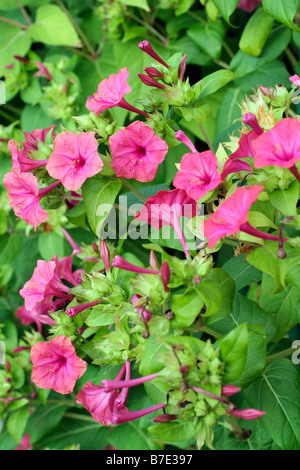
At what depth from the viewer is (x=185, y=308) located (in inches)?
26.7

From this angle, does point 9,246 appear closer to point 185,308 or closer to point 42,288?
point 42,288

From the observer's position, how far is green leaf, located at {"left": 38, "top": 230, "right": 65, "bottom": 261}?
138 cm

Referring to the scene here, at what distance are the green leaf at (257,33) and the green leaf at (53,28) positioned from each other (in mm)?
477

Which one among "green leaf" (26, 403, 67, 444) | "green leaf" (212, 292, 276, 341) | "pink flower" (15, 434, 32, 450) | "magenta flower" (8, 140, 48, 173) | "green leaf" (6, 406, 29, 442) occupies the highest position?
"magenta flower" (8, 140, 48, 173)

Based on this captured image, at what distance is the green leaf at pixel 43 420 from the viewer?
1299 mm

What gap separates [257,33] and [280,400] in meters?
0.82

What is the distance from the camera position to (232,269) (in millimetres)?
953

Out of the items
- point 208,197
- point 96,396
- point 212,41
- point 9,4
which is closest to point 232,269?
point 208,197

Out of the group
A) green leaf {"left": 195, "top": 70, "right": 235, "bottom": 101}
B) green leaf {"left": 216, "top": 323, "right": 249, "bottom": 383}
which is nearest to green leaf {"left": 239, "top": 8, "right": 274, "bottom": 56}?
green leaf {"left": 195, "top": 70, "right": 235, "bottom": 101}

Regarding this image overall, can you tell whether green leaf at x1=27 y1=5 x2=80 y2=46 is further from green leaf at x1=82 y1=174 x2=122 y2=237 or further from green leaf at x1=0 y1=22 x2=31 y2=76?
green leaf at x1=82 y1=174 x2=122 y2=237

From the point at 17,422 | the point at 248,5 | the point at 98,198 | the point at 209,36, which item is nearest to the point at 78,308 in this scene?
the point at 98,198

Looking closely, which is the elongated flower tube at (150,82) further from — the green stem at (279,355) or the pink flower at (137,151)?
the green stem at (279,355)

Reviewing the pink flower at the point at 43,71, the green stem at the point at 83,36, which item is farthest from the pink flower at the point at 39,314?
the green stem at the point at 83,36

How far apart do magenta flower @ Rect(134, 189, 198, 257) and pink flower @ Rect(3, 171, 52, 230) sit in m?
Result: 0.18
